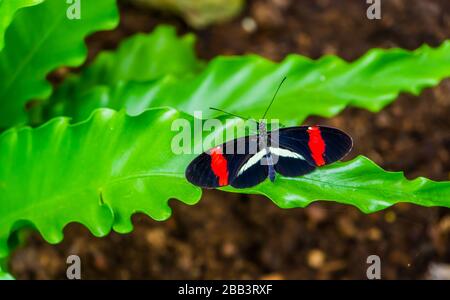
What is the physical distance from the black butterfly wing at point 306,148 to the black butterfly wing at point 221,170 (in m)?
0.05

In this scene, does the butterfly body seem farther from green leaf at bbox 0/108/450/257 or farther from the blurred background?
the blurred background

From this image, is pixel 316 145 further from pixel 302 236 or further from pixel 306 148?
pixel 302 236

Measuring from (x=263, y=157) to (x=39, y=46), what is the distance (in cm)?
61

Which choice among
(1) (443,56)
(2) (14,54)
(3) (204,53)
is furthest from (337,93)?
(3) (204,53)

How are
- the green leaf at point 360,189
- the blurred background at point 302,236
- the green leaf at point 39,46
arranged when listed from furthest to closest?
the blurred background at point 302,236 < the green leaf at point 39,46 < the green leaf at point 360,189

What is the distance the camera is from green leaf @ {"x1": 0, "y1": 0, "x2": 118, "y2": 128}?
4.20 feet

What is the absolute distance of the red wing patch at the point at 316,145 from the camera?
96 centimetres

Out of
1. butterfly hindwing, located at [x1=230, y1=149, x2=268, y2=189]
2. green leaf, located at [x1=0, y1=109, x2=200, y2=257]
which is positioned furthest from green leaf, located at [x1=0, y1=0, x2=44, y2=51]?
butterfly hindwing, located at [x1=230, y1=149, x2=268, y2=189]

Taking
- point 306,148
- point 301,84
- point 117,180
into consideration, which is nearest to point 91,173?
point 117,180

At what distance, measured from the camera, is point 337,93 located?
1310 millimetres

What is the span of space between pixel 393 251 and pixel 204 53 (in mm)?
906

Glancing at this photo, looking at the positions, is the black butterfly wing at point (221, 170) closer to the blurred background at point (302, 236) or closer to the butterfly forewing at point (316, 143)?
the butterfly forewing at point (316, 143)

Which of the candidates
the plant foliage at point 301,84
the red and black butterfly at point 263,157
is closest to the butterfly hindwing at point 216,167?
the red and black butterfly at point 263,157
